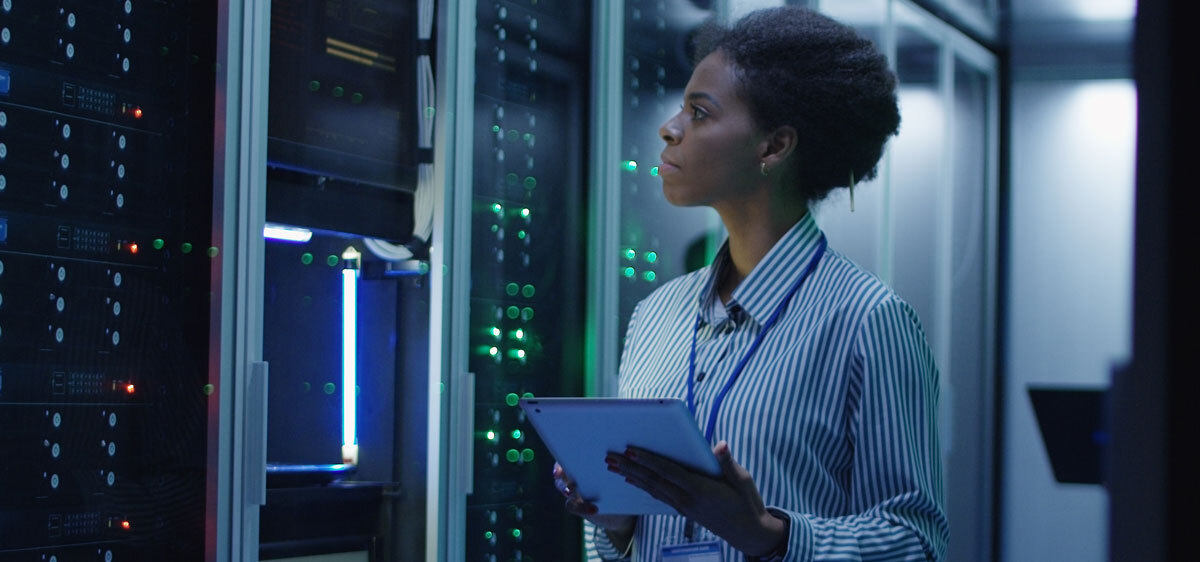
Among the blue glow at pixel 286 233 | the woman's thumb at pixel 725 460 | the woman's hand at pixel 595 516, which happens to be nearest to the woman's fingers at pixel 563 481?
the woman's hand at pixel 595 516

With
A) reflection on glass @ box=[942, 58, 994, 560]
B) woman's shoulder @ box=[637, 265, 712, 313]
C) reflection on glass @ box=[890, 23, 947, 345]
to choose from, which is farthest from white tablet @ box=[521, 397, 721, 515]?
reflection on glass @ box=[942, 58, 994, 560]

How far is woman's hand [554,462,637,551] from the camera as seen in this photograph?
4.50 ft

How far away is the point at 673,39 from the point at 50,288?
76.4 inches

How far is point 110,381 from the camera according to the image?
1.80m

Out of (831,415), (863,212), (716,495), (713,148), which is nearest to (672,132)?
(713,148)

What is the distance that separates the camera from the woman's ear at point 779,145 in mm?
1502

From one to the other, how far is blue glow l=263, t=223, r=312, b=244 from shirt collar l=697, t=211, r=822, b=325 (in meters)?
0.96

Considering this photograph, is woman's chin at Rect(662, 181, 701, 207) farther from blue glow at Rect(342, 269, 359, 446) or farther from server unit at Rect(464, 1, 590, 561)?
server unit at Rect(464, 1, 590, 561)

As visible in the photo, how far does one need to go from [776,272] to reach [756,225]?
9cm

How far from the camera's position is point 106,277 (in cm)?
180

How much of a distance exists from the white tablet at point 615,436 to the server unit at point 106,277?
2.71 feet

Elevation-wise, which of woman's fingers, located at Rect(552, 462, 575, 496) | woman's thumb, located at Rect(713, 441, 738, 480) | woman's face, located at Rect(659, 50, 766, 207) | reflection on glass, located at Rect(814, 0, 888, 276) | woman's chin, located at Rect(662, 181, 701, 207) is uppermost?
reflection on glass, located at Rect(814, 0, 888, 276)

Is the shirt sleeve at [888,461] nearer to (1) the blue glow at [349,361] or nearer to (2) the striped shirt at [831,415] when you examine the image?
(2) the striped shirt at [831,415]

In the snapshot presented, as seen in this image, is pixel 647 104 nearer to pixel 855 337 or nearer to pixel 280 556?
pixel 280 556
